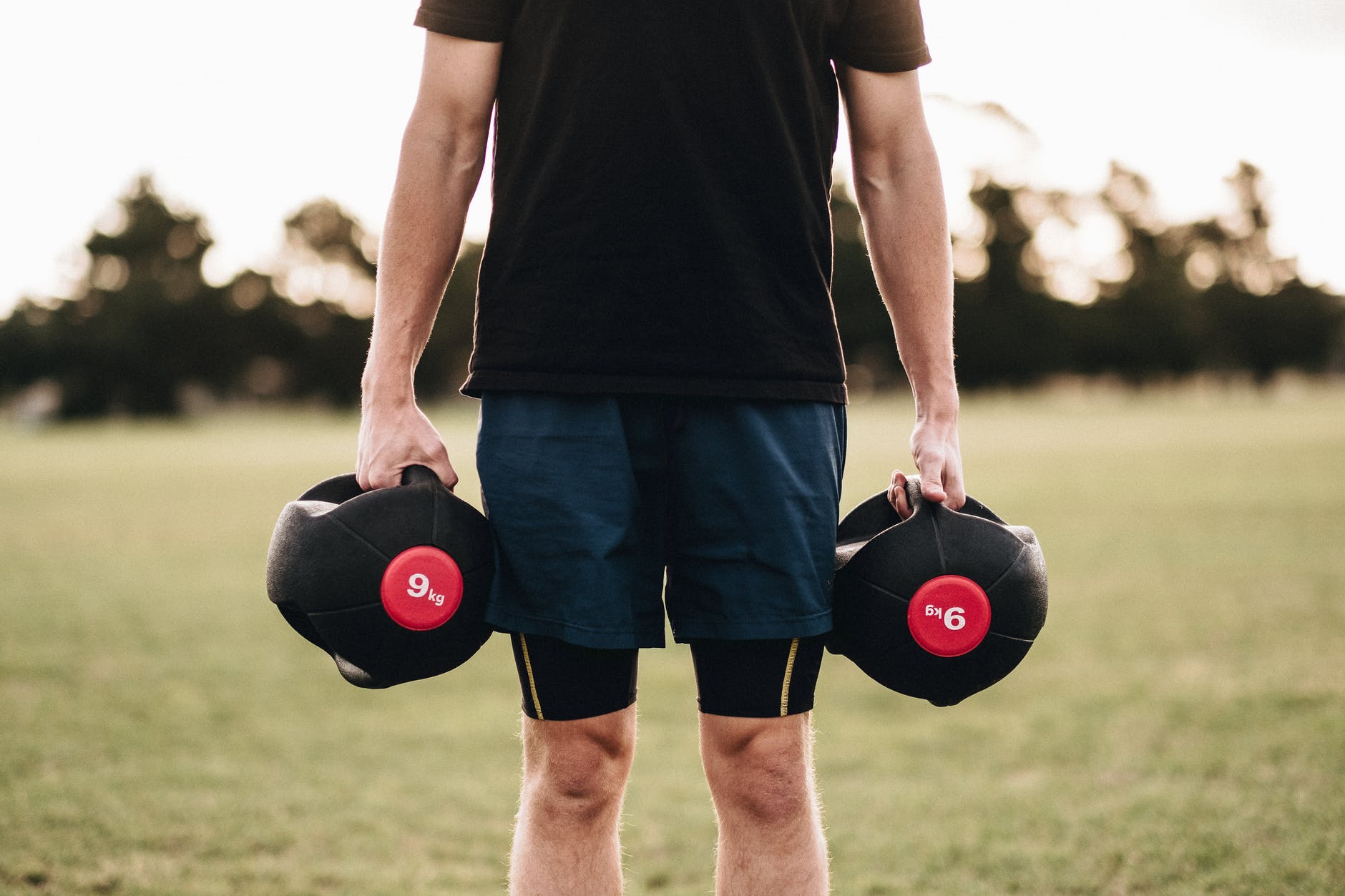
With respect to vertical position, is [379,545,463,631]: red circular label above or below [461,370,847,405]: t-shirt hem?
below

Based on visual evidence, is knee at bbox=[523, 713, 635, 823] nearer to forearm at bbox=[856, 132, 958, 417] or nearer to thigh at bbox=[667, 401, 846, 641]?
thigh at bbox=[667, 401, 846, 641]

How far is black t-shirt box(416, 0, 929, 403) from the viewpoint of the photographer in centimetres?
162

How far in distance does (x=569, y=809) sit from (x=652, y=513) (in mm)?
464

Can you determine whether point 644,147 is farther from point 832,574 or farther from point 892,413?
point 892,413

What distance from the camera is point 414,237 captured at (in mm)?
1738

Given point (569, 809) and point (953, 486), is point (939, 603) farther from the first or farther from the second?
point (569, 809)

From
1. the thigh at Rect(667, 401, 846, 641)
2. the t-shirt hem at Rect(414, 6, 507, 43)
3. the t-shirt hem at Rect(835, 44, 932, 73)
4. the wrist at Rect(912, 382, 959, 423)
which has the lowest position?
the thigh at Rect(667, 401, 846, 641)

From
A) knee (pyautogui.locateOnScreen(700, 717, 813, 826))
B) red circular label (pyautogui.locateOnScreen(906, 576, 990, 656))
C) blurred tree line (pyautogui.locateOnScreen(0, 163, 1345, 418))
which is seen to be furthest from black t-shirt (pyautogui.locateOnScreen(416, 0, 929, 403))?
blurred tree line (pyautogui.locateOnScreen(0, 163, 1345, 418))

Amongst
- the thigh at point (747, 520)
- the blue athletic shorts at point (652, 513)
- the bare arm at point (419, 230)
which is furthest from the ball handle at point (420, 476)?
the thigh at point (747, 520)

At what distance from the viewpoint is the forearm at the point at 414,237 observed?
68.2 inches

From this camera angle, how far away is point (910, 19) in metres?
1.82

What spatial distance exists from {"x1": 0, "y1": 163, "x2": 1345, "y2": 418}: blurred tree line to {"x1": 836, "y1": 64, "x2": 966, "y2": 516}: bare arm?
48616mm

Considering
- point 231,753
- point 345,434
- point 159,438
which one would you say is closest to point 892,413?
point 345,434

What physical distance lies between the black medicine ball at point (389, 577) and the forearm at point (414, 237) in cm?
19
